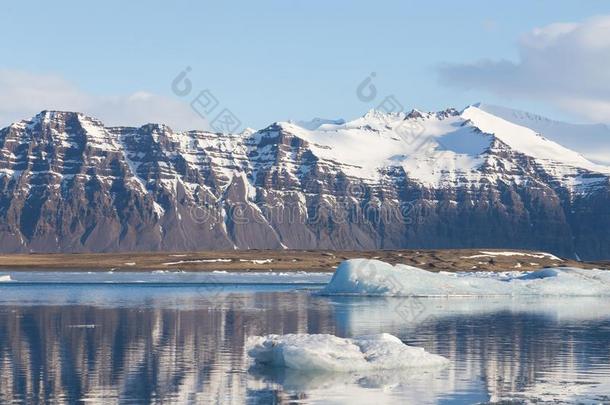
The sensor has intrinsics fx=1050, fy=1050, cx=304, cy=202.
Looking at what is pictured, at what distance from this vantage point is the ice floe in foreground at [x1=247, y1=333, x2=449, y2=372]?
4172 centimetres

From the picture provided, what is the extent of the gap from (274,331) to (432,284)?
39.3 m

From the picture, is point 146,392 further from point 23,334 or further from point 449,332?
point 449,332

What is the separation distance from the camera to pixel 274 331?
58.1 metres

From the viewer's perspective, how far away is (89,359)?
45594mm

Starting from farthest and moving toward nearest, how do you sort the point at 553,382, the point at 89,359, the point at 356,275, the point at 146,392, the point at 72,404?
the point at 356,275, the point at 89,359, the point at 553,382, the point at 146,392, the point at 72,404

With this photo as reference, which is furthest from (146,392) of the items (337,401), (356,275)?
(356,275)

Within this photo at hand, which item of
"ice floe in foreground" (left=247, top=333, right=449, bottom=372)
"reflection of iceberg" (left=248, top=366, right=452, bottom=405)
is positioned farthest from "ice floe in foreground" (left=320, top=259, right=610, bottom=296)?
"reflection of iceberg" (left=248, top=366, right=452, bottom=405)

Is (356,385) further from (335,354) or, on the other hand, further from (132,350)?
(132,350)

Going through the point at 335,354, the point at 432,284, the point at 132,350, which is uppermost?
the point at 432,284

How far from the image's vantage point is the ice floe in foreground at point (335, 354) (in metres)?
41.7

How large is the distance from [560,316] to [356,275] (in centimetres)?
2508

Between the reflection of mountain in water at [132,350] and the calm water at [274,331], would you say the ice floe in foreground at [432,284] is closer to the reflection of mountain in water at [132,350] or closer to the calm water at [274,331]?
the calm water at [274,331]

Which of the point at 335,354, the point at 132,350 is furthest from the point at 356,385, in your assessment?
the point at 132,350

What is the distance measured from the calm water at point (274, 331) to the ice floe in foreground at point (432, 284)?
5.07m
